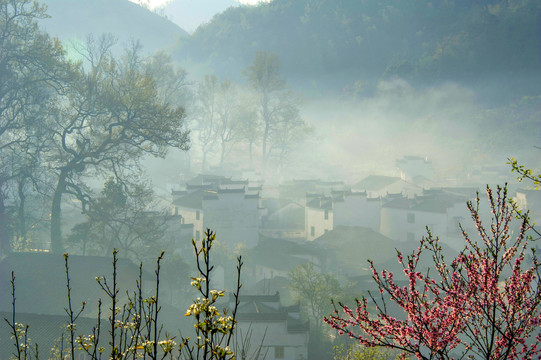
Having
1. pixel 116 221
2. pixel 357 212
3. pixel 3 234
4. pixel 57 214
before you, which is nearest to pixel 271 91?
pixel 357 212

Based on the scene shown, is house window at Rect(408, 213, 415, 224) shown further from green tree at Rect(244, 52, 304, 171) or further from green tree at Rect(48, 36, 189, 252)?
green tree at Rect(244, 52, 304, 171)

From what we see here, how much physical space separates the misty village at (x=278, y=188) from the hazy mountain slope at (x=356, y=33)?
548mm

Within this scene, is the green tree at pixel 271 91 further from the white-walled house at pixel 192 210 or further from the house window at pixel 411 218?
the house window at pixel 411 218

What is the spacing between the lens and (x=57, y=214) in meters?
22.1

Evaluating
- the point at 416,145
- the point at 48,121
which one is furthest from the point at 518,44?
the point at 48,121

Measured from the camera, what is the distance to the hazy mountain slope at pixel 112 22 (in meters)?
120

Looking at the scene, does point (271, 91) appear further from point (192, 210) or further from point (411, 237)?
point (411, 237)

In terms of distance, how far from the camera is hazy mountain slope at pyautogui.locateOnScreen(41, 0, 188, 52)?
120250mm

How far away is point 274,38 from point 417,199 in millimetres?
93885

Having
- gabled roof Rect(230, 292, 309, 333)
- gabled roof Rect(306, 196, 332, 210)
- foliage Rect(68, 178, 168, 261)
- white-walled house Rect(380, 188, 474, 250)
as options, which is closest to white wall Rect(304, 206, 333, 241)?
gabled roof Rect(306, 196, 332, 210)

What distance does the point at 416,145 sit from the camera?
86812 mm

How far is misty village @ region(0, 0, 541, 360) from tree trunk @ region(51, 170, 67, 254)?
101mm

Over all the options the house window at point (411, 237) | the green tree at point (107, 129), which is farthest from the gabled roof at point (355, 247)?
the green tree at point (107, 129)

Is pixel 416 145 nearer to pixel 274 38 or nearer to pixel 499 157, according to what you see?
pixel 499 157
